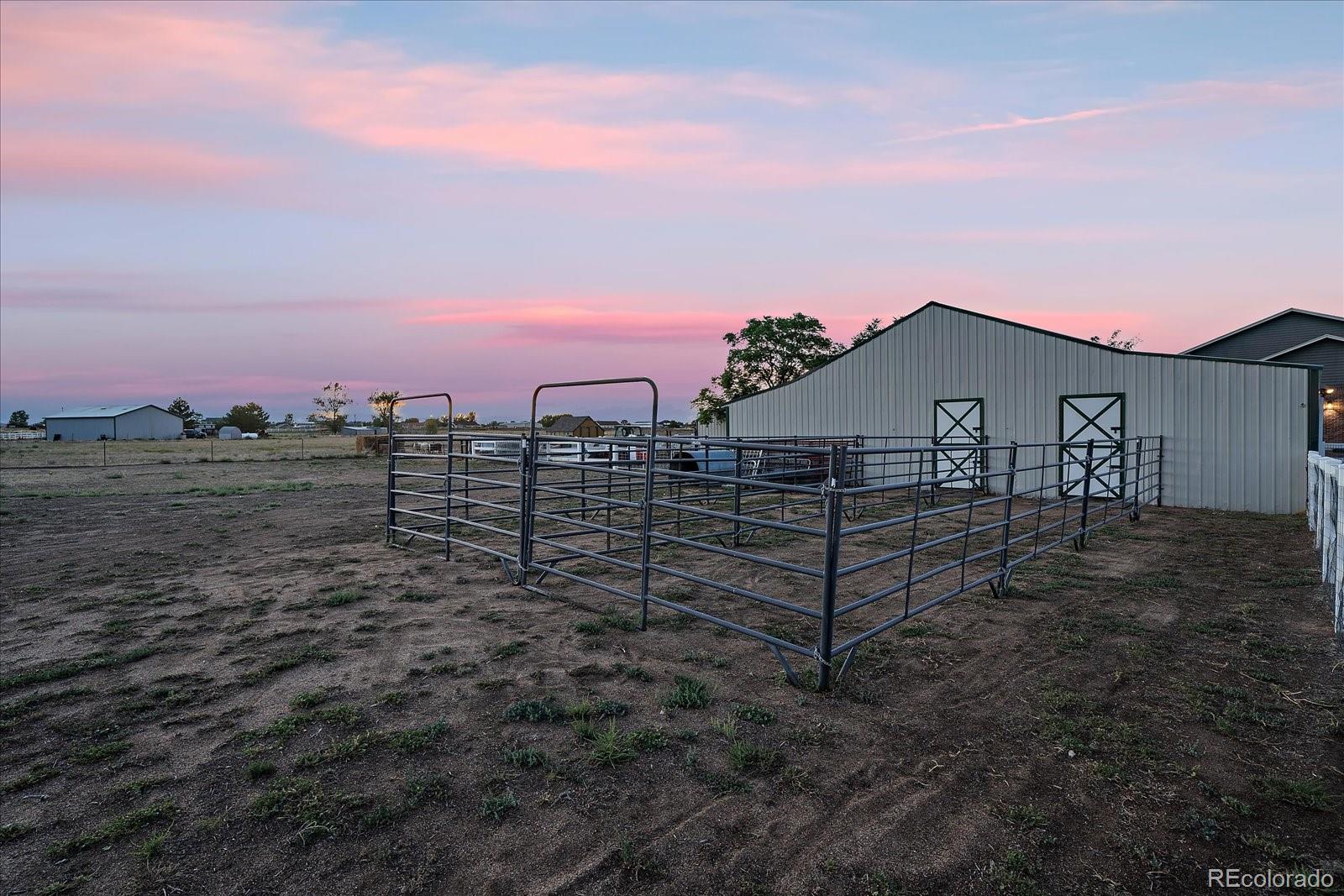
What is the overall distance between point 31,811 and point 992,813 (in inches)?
168

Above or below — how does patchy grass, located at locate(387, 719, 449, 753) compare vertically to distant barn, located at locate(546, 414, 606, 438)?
below

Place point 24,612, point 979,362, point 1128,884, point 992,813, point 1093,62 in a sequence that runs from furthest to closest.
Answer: point 979,362
point 1093,62
point 24,612
point 992,813
point 1128,884

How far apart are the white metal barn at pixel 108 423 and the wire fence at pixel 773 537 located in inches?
3080

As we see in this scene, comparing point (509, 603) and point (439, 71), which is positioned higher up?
point (439, 71)

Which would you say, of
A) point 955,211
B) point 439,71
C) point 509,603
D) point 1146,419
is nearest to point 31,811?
point 509,603

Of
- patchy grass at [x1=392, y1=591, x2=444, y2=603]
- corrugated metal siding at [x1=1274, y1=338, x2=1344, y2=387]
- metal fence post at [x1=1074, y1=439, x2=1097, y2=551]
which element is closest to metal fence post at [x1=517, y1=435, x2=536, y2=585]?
patchy grass at [x1=392, y1=591, x2=444, y2=603]

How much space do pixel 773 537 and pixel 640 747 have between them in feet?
20.6

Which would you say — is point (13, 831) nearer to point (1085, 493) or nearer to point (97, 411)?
point (1085, 493)

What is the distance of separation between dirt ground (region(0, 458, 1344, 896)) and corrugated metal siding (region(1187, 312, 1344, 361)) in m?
29.9

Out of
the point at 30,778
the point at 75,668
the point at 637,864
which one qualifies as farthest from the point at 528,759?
the point at 75,668

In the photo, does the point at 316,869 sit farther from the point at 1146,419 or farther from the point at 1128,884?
the point at 1146,419

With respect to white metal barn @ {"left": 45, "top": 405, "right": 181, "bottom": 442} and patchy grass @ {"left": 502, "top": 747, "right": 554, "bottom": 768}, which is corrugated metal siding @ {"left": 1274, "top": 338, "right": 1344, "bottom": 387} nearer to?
patchy grass @ {"left": 502, "top": 747, "right": 554, "bottom": 768}

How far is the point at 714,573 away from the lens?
6914mm

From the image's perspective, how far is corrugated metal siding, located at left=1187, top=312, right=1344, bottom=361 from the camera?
26.1 meters
